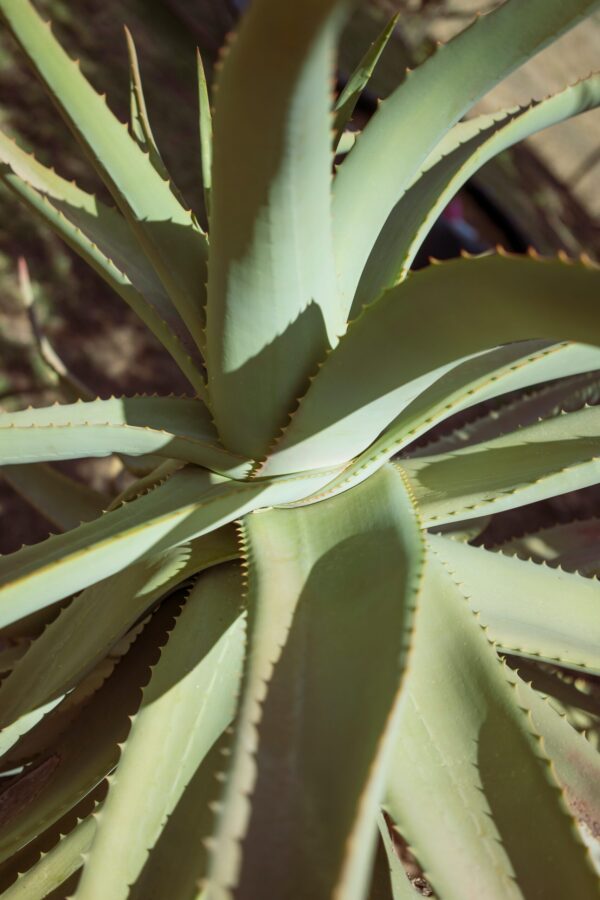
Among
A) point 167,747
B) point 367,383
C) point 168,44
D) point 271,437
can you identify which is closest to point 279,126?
point 367,383

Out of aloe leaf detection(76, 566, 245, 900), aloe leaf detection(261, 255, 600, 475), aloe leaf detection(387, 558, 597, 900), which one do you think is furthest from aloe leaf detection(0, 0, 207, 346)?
aloe leaf detection(387, 558, 597, 900)

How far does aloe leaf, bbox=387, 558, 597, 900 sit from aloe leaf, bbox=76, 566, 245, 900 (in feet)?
0.68

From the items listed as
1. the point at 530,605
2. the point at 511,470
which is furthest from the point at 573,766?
the point at 511,470

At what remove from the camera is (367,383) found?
0.69m

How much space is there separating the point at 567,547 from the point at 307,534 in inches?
26.7

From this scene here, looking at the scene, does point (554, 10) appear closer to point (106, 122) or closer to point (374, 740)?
point (106, 122)

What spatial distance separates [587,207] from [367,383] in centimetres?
355

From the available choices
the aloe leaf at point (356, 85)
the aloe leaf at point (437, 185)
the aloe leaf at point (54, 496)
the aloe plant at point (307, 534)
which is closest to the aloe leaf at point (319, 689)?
the aloe plant at point (307, 534)

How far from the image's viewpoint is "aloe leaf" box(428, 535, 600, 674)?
873 millimetres

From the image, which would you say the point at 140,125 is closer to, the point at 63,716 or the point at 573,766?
the point at 63,716

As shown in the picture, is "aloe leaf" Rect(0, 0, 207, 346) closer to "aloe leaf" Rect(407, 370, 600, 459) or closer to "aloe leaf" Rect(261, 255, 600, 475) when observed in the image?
"aloe leaf" Rect(261, 255, 600, 475)

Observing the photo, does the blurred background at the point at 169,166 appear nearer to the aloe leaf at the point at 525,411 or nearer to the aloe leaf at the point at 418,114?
the aloe leaf at the point at 525,411

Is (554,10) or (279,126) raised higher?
(554,10)

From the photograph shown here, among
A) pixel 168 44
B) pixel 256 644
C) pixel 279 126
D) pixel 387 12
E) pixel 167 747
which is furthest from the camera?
pixel 387 12
